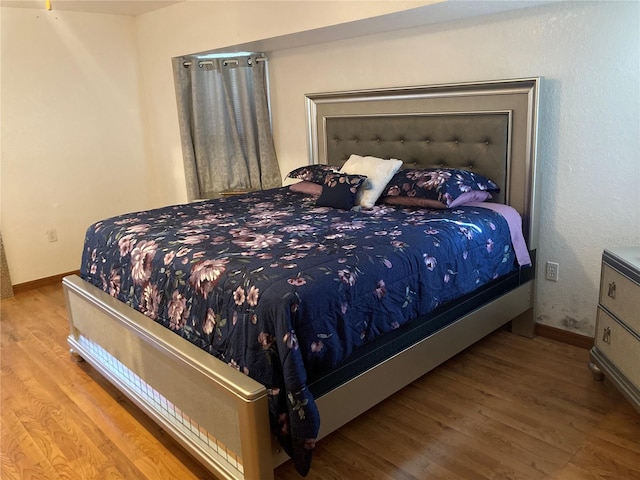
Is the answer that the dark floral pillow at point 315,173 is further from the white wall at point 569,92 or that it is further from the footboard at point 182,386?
the footboard at point 182,386

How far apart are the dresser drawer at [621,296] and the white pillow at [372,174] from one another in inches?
47.1

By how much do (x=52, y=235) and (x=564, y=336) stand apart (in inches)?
150

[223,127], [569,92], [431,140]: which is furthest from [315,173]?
[569,92]

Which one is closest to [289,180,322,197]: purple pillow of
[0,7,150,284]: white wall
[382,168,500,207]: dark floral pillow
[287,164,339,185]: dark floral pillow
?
[287,164,339,185]: dark floral pillow

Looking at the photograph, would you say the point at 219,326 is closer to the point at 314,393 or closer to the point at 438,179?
the point at 314,393

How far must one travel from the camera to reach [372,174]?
305cm

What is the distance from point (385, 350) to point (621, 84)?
1.69 meters

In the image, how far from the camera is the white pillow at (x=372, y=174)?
298 cm

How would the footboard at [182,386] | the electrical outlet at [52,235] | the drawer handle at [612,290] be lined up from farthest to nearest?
the electrical outlet at [52,235], the drawer handle at [612,290], the footboard at [182,386]

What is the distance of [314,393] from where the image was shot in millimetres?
1787

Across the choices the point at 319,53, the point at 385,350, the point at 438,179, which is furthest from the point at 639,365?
the point at 319,53

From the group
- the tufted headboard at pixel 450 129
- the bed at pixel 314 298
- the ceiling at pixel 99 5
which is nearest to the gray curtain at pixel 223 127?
the ceiling at pixel 99 5

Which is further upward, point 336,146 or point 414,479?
point 336,146

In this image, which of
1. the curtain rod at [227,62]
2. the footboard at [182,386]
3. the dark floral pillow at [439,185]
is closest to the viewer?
the footboard at [182,386]
